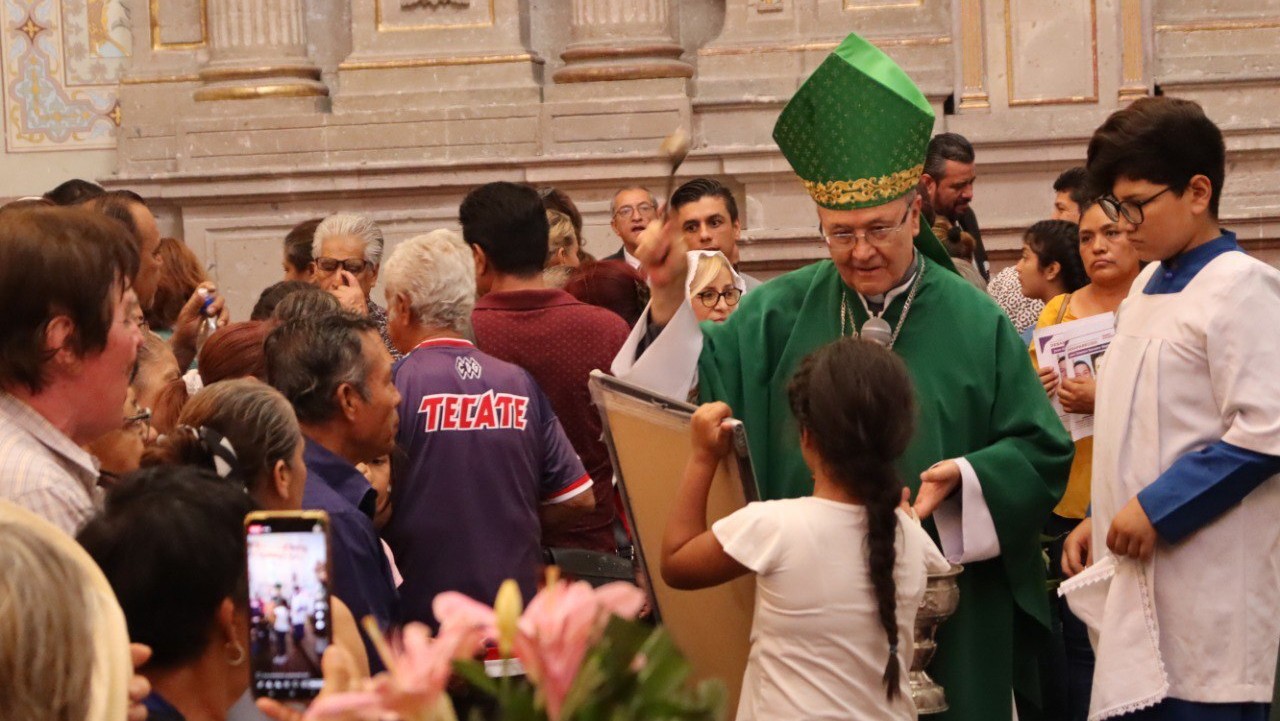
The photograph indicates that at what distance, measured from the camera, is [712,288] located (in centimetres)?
536

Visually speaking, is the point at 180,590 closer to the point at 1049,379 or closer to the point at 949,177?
the point at 1049,379

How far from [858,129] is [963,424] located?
2.07 ft

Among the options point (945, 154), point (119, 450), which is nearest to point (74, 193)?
point (119, 450)

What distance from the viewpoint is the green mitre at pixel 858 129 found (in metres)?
3.58

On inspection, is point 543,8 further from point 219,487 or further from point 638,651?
point 638,651

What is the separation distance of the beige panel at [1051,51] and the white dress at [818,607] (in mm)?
5753

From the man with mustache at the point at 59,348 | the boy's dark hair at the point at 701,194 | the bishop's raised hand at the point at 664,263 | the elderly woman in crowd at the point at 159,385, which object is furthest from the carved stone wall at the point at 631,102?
the man with mustache at the point at 59,348

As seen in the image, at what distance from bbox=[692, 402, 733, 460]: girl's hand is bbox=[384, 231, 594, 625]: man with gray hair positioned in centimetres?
102

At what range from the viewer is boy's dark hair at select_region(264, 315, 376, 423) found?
11.6ft

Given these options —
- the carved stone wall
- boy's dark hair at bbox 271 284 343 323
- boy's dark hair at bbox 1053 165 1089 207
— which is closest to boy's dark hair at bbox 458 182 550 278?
boy's dark hair at bbox 271 284 343 323

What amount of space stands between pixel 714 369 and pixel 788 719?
88 centimetres

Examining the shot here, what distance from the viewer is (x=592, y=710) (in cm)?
133

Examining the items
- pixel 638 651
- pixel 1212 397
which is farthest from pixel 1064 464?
pixel 638 651

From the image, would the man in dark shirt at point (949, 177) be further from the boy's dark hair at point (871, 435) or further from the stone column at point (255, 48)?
the boy's dark hair at point (871, 435)
